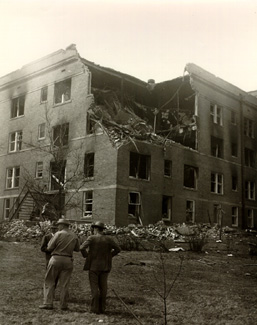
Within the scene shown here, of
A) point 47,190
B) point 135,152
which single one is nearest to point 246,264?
point 135,152

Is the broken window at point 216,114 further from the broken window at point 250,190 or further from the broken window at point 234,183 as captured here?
the broken window at point 250,190

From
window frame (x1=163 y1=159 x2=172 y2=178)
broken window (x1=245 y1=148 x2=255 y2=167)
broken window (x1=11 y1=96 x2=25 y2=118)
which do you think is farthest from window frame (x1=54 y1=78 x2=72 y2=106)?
broken window (x1=245 y1=148 x2=255 y2=167)

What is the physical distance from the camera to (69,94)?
3180cm

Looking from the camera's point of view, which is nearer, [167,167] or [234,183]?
[167,167]

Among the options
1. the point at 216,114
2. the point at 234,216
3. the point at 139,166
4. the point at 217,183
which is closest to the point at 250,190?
the point at 234,216

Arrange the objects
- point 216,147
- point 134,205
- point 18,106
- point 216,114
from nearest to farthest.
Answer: point 134,205 < point 216,147 < point 216,114 < point 18,106

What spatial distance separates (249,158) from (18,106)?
21542 mm

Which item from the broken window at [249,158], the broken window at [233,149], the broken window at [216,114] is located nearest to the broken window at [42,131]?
the broken window at [216,114]

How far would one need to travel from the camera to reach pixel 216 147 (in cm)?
3512

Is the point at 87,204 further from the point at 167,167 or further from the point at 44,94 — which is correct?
the point at 44,94

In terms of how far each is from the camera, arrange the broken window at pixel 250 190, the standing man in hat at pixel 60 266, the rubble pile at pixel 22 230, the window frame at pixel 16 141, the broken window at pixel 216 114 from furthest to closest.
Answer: the broken window at pixel 250 190, the broken window at pixel 216 114, the window frame at pixel 16 141, the rubble pile at pixel 22 230, the standing man in hat at pixel 60 266

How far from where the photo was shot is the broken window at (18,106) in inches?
1403

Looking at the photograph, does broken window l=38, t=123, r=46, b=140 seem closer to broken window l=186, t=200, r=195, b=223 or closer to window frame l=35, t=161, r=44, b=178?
window frame l=35, t=161, r=44, b=178

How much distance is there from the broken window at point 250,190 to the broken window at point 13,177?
1970 centimetres
